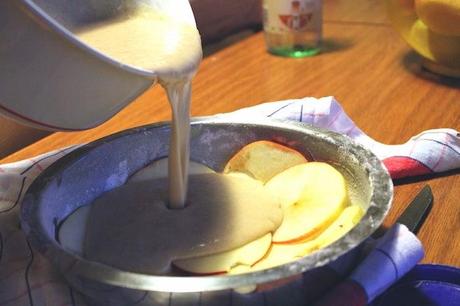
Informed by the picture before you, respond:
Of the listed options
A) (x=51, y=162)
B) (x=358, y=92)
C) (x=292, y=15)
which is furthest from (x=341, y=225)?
(x=292, y=15)

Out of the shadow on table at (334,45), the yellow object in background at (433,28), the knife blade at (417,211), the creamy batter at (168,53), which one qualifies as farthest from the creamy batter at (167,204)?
the shadow on table at (334,45)

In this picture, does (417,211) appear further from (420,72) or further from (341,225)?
(420,72)

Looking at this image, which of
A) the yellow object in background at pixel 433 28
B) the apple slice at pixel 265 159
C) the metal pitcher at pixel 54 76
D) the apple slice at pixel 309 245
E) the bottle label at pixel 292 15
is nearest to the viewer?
the metal pitcher at pixel 54 76

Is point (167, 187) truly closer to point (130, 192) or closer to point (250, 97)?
point (130, 192)

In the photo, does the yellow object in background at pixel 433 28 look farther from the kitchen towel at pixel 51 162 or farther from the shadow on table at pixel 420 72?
the kitchen towel at pixel 51 162

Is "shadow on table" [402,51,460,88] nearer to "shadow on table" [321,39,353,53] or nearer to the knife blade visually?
"shadow on table" [321,39,353,53]

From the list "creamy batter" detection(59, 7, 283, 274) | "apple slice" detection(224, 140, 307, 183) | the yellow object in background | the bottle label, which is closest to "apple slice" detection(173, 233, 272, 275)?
"creamy batter" detection(59, 7, 283, 274)
